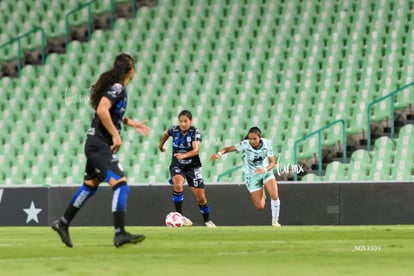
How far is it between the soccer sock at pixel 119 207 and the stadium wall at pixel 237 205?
33.8ft

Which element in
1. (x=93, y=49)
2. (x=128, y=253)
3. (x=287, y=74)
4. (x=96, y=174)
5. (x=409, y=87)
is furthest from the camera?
(x=93, y=49)

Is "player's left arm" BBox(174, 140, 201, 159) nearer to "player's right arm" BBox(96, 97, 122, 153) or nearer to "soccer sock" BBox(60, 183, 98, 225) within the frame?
"soccer sock" BBox(60, 183, 98, 225)

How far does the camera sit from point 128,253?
36.9 ft

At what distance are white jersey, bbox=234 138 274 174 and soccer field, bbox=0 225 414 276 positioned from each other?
19.5ft

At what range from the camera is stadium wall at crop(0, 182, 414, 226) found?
2170 centimetres

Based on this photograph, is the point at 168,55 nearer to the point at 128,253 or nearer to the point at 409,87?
the point at 409,87

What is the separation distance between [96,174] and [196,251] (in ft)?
5.29

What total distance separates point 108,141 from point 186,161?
26.9 feet

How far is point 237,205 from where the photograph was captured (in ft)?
74.2

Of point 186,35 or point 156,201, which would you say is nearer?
point 156,201

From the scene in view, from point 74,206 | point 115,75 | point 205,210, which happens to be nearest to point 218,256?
Result: point 74,206

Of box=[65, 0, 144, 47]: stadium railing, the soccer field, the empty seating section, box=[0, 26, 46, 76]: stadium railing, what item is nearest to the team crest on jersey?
the soccer field

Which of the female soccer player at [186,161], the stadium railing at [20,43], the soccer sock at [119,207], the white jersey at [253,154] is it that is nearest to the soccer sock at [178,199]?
the female soccer player at [186,161]

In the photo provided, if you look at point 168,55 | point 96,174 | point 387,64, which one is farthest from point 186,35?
point 96,174
